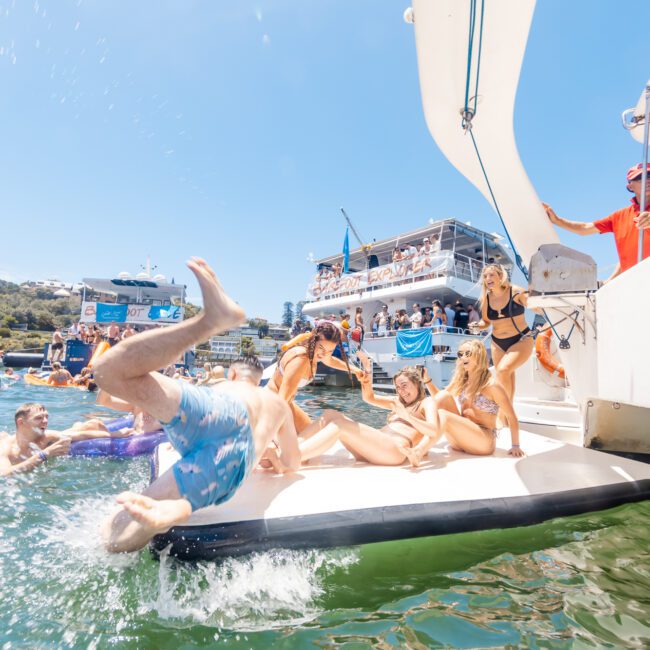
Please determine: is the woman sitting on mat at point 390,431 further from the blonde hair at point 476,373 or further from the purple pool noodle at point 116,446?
the purple pool noodle at point 116,446

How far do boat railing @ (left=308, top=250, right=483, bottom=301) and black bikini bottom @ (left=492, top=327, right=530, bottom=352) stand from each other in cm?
1388

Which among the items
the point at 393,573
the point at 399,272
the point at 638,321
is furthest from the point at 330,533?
the point at 399,272

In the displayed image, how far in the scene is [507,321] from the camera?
4598 mm

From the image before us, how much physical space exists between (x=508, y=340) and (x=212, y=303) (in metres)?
3.67

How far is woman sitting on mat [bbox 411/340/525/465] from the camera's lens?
3.95 m

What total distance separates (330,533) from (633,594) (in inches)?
68.7

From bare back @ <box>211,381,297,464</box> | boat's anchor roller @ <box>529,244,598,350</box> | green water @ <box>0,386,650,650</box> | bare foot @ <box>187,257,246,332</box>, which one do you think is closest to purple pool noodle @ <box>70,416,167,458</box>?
green water @ <box>0,386,650,650</box>

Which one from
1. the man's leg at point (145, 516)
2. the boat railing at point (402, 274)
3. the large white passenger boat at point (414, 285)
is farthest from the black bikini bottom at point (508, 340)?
the boat railing at point (402, 274)

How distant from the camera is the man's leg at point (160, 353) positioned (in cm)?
183

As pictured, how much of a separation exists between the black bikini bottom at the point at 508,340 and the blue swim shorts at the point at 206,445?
3465 mm

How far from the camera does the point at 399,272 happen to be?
20.1m

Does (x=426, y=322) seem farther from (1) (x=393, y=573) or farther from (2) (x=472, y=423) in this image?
(1) (x=393, y=573)

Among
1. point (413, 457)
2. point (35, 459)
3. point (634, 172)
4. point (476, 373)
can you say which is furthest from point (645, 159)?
point (35, 459)

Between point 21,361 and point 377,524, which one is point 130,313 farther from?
point 377,524
